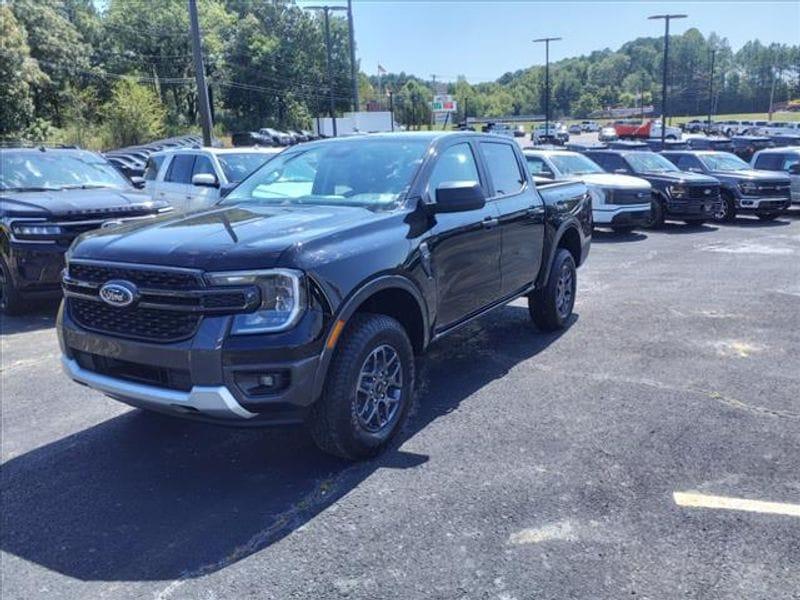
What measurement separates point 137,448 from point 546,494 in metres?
2.55

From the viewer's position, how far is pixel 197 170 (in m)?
10.9

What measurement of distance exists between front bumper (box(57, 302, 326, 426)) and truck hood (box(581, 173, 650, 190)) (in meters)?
11.4

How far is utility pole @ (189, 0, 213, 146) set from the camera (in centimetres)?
1826

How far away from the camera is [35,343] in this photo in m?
7.01

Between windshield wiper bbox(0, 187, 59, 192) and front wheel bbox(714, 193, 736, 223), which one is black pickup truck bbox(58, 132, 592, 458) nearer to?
windshield wiper bbox(0, 187, 59, 192)

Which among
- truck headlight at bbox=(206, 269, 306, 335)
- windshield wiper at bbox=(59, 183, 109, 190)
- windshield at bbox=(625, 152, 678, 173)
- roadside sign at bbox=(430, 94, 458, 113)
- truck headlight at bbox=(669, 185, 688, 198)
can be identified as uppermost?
roadside sign at bbox=(430, 94, 458, 113)

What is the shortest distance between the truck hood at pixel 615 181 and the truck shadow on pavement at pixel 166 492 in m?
10.0

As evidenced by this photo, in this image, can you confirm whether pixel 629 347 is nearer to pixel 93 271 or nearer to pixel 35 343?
pixel 93 271

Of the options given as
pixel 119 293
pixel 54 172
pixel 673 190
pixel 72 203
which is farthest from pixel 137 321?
pixel 673 190

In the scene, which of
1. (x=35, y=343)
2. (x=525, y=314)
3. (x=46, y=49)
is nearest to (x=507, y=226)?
(x=525, y=314)

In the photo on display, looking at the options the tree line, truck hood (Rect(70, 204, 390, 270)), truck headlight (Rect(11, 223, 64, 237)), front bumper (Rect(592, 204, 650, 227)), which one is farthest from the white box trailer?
truck hood (Rect(70, 204, 390, 270))

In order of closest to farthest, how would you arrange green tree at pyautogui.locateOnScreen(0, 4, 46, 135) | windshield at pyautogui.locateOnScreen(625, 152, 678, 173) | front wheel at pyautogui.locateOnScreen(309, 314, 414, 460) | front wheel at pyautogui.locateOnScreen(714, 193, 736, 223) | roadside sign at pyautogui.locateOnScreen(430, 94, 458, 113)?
front wheel at pyautogui.locateOnScreen(309, 314, 414, 460) < windshield at pyautogui.locateOnScreen(625, 152, 678, 173) < front wheel at pyautogui.locateOnScreen(714, 193, 736, 223) < green tree at pyautogui.locateOnScreen(0, 4, 46, 135) < roadside sign at pyautogui.locateOnScreen(430, 94, 458, 113)

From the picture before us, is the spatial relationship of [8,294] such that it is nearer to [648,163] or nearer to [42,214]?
[42,214]

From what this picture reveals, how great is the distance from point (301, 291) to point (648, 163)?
580 inches
